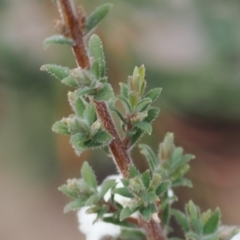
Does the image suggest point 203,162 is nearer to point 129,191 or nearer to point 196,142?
point 196,142

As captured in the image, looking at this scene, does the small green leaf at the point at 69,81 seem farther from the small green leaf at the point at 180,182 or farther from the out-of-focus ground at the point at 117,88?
the out-of-focus ground at the point at 117,88

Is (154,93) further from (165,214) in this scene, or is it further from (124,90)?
(165,214)

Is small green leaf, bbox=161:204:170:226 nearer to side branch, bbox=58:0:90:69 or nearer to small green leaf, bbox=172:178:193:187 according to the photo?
small green leaf, bbox=172:178:193:187

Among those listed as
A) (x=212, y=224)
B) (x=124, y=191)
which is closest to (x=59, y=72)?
(x=124, y=191)

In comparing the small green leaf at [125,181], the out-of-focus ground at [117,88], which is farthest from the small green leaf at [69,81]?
the out-of-focus ground at [117,88]

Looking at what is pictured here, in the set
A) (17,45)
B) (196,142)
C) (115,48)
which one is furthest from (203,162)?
(17,45)

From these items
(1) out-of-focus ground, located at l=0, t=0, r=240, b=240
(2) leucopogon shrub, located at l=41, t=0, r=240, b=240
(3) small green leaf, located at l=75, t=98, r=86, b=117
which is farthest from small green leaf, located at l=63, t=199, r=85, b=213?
(1) out-of-focus ground, located at l=0, t=0, r=240, b=240
